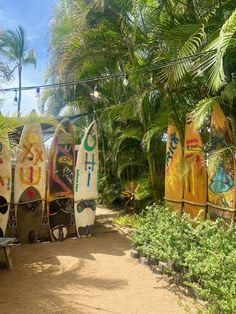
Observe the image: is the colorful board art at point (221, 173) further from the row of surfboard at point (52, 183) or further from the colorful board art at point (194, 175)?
the row of surfboard at point (52, 183)

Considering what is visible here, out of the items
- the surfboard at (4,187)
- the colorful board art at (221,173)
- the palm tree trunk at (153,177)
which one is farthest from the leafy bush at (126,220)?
the surfboard at (4,187)

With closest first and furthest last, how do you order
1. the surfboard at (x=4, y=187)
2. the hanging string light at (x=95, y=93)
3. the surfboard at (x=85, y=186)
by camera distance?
the surfboard at (x=4, y=187) < the surfboard at (x=85, y=186) < the hanging string light at (x=95, y=93)

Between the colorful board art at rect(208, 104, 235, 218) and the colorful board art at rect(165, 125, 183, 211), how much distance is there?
3.02 feet

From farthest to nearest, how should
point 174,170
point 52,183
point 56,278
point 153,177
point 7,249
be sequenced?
point 153,177
point 174,170
point 52,183
point 7,249
point 56,278

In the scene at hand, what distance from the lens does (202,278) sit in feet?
13.0

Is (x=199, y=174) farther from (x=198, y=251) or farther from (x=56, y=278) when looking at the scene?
(x=56, y=278)

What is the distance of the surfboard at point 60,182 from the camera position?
23.2 ft

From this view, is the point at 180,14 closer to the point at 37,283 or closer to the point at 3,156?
the point at 3,156

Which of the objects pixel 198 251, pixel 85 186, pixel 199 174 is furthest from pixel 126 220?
pixel 198 251

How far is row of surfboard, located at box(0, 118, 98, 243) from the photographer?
22.0 ft

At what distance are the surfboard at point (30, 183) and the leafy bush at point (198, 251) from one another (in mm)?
2074

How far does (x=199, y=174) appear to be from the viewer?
6590 mm

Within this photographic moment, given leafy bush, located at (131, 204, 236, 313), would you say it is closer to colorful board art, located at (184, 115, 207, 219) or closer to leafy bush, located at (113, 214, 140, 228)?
colorful board art, located at (184, 115, 207, 219)

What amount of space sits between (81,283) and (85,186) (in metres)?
2.93
